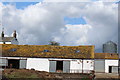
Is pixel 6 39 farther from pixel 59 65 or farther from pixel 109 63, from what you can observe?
pixel 109 63

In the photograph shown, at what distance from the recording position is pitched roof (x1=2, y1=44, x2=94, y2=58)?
33.2 metres

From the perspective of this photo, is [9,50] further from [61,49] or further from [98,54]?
[98,54]

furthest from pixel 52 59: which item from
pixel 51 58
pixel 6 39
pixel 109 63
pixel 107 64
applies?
pixel 6 39

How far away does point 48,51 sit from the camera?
3472 cm

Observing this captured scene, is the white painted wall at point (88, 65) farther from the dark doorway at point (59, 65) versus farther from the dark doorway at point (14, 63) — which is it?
the dark doorway at point (14, 63)

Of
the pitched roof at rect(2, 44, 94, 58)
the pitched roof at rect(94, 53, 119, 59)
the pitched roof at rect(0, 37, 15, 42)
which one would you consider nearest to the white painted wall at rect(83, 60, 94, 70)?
the pitched roof at rect(2, 44, 94, 58)

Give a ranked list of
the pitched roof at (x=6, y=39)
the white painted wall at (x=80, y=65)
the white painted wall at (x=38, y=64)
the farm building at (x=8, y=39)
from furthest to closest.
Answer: the pitched roof at (x=6, y=39) < the farm building at (x=8, y=39) < the white painted wall at (x=38, y=64) < the white painted wall at (x=80, y=65)

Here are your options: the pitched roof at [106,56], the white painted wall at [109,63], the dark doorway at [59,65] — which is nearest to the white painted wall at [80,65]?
the dark doorway at [59,65]

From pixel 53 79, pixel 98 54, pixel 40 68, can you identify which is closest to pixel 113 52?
pixel 98 54

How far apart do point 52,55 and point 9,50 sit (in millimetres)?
7903

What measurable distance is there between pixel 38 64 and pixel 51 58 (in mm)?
2296

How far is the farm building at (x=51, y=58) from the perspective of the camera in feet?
106

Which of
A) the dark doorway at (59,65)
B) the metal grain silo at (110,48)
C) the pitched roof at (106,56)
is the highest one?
the metal grain silo at (110,48)

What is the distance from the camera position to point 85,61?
106 ft
